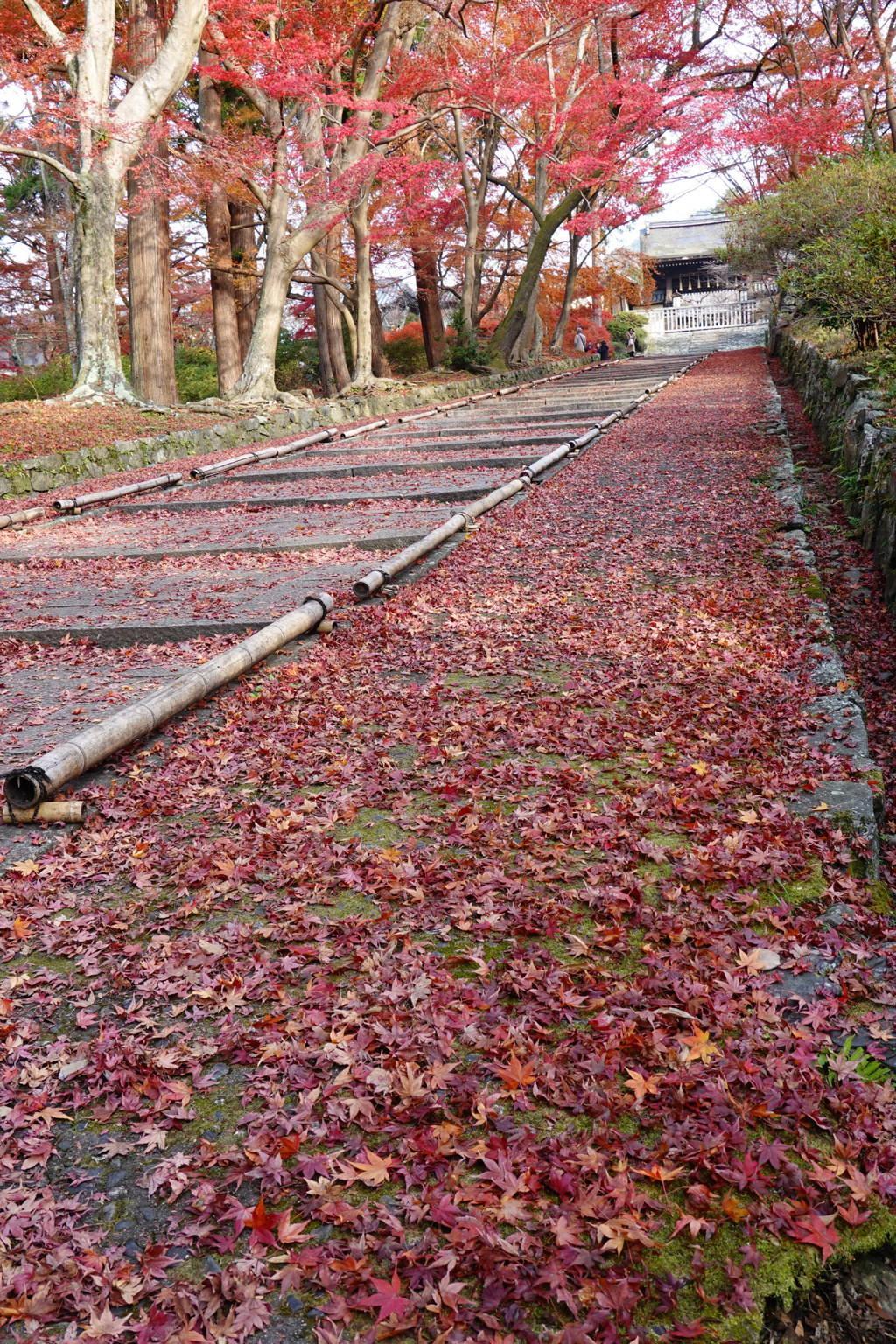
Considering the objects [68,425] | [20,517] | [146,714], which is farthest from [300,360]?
[146,714]

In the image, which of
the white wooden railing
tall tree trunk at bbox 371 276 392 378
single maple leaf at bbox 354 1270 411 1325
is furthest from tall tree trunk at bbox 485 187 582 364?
single maple leaf at bbox 354 1270 411 1325

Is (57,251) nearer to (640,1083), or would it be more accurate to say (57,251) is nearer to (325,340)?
(325,340)

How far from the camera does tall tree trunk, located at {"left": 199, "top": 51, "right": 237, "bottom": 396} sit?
1945 centimetres

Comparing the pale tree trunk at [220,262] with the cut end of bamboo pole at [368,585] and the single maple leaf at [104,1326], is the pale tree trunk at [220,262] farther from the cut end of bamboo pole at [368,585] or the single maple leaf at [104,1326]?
the single maple leaf at [104,1326]

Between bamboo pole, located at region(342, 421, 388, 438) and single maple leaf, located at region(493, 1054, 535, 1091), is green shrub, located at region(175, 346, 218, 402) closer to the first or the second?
bamboo pole, located at region(342, 421, 388, 438)

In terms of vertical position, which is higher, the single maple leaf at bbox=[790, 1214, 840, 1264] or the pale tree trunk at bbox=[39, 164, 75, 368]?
the pale tree trunk at bbox=[39, 164, 75, 368]

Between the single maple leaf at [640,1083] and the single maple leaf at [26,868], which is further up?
the single maple leaf at [26,868]

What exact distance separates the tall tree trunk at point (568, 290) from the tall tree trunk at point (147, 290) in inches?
614

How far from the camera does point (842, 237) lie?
1147cm

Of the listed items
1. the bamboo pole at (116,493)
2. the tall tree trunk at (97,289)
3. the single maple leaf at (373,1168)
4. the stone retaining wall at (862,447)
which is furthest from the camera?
the tall tree trunk at (97,289)

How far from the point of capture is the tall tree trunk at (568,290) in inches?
1183

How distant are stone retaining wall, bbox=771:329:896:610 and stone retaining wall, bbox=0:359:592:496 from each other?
349 inches

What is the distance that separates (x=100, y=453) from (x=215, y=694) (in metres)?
10.1

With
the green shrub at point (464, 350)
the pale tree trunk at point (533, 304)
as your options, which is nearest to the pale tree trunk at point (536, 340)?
the pale tree trunk at point (533, 304)
